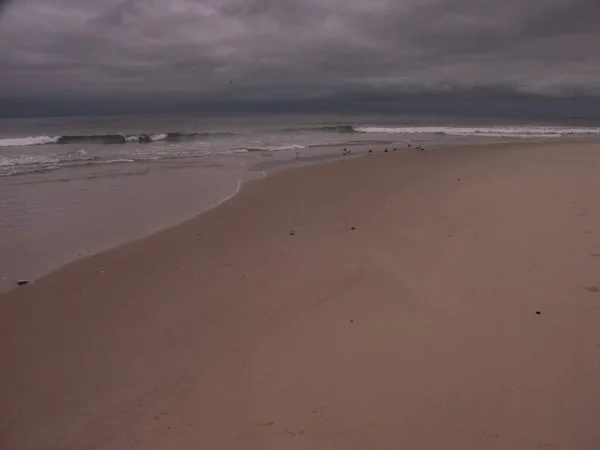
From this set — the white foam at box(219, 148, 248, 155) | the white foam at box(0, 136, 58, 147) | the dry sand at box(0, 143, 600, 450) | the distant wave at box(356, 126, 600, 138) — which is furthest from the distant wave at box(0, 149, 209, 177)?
the distant wave at box(356, 126, 600, 138)

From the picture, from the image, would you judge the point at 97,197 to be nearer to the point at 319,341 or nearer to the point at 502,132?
the point at 319,341

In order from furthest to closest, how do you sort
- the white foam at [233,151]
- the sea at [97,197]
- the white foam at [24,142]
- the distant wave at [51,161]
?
the white foam at [24,142], the white foam at [233,151], the distant wave at [51,161], the sea at [97,197]

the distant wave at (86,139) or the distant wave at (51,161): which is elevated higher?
the distant wave at (86,139)

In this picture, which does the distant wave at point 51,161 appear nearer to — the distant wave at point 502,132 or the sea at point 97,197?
the sea at point 97,197

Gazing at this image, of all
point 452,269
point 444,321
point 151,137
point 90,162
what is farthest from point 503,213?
point 151,137

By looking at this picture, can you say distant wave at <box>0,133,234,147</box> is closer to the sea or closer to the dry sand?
the sea

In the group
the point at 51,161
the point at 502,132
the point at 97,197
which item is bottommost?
the point at 97,197

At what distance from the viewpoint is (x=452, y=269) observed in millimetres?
5062

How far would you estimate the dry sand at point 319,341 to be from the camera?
2766 mm

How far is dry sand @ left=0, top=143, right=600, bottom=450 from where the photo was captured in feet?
9.07

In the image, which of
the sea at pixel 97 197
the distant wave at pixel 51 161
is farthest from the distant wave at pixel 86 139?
the sea at pixel 97 197

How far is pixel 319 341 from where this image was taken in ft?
12.2

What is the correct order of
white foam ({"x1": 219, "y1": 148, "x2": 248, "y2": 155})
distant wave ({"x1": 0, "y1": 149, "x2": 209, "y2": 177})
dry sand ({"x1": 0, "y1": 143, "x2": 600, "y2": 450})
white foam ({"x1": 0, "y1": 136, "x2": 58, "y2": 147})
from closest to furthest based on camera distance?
dry sand ({"x1": 0, "y1": 143, "x2": 600, "y2": 450})
distant wave ({"x1": 0, "y1": 149, "x2": 209, "y2": 177})
white foam ({"x1": 219, "y1": 148, "x2": 248, "y2": 155})
white foam ({"x1": 0, "y1": 136, "x2": 58, "y2": 147})

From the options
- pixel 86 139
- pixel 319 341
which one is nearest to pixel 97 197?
pixel 319 341
